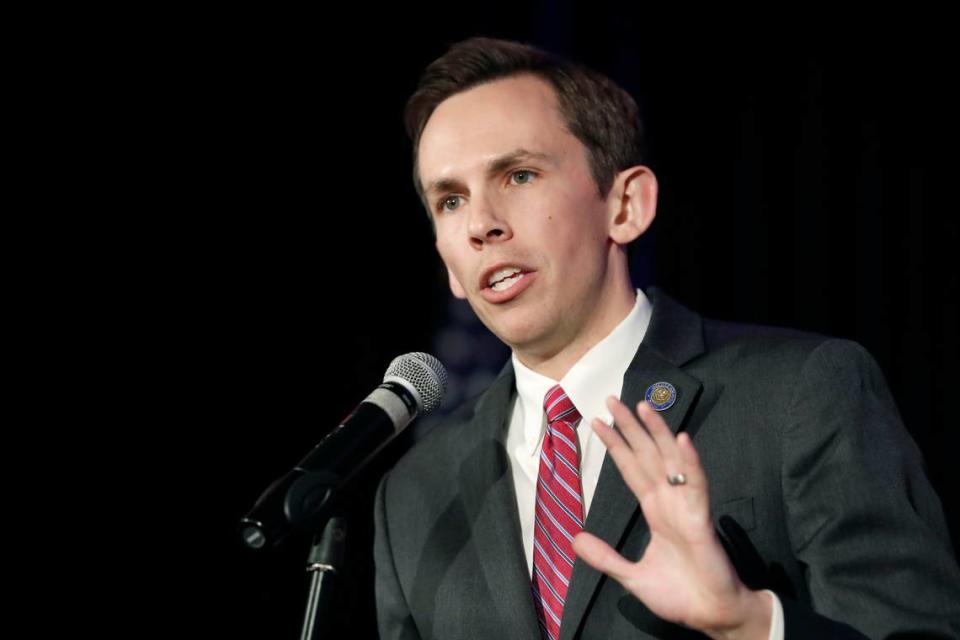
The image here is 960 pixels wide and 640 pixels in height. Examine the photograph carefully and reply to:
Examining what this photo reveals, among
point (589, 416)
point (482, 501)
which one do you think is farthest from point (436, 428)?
point (589, 416)

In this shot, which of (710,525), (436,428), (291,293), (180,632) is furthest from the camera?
(291,293)

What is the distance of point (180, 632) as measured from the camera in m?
2.98

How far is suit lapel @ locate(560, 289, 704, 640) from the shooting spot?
178cm

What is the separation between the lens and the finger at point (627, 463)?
139 centimetres

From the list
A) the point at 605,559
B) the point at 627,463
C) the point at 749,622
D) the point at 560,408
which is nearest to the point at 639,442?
the point at 627,463

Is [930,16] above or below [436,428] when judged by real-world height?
above

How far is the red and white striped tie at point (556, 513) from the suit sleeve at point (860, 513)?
0.43 metres

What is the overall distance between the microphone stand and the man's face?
77cm

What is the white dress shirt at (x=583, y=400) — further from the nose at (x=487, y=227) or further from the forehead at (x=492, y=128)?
the forehead at (x=492, y=128)

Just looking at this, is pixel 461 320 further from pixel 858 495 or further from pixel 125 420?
pixel 858 495

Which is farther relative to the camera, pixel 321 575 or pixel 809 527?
pixel 809 527

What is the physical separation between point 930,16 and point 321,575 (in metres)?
2.69

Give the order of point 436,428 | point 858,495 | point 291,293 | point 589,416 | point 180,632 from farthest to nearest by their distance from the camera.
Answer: point 291,293
point 180,632
point 436,428
point 589,416
point 858,495

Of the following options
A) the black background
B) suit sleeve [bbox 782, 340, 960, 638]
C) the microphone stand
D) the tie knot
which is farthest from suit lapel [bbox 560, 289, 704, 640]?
the black background
